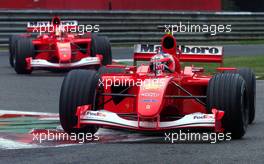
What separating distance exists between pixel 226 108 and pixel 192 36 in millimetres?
19930

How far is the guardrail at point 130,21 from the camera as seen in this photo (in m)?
27.6

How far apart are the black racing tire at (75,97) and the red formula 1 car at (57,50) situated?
918 centimetres

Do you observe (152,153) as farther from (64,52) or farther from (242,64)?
(242,64)

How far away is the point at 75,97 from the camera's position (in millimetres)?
10094

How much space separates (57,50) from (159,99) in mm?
10237

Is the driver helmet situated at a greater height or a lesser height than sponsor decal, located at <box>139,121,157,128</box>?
greater

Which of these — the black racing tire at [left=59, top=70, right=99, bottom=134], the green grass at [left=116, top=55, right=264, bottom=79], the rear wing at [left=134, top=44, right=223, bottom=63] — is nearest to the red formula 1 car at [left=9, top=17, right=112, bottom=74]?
the green grass at [left=116, top=55, right=264, bottom=79]

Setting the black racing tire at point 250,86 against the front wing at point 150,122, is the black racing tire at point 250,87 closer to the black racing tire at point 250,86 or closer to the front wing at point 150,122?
the black racing tire at point 250,86

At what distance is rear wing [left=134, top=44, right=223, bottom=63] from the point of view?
11922 millimetres

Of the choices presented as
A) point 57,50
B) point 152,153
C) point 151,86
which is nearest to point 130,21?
point 57,50

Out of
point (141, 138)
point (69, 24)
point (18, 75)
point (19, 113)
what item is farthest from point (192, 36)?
point (141, 138)

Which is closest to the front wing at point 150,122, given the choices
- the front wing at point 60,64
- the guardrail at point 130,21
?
the front wing at point 60,64

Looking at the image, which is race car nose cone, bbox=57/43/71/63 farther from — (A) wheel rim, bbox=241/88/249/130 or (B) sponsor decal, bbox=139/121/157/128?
(B) sponsor decal, bbox=139/121/157/128

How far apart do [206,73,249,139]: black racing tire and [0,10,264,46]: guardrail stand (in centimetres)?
1778
